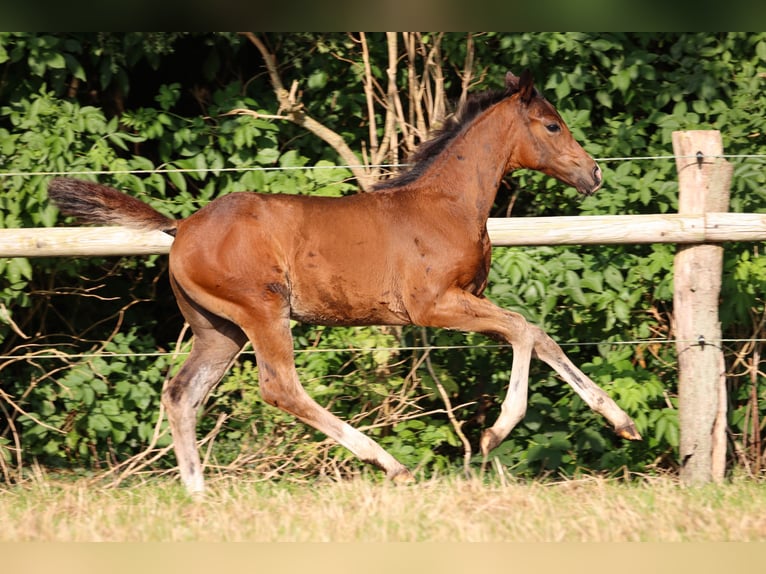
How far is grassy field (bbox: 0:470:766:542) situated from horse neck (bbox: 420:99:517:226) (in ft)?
4.94

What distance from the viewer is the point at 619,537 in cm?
382

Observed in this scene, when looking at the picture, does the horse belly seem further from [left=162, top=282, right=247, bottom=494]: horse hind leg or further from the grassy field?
the grassy field

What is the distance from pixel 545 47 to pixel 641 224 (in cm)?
189

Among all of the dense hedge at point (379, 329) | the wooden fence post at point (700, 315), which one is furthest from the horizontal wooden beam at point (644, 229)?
the dense hedge at point (379, 329)

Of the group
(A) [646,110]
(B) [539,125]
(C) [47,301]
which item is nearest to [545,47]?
(A) [646,110]

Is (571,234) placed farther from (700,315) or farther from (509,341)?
(700,315)

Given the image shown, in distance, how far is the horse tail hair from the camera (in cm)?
477

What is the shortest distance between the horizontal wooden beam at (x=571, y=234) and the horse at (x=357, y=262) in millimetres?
262

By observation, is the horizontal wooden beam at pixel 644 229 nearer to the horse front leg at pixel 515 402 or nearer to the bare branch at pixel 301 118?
the horse front leg at pixel 515 402

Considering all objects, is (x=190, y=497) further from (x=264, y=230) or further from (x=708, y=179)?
(x=708, y=179)

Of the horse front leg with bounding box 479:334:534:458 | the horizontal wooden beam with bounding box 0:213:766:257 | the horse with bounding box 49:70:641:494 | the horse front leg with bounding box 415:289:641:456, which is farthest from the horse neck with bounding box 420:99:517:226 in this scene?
the horse front leg with bounding box 479:334:534:458

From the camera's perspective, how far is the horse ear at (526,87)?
4.92 metres

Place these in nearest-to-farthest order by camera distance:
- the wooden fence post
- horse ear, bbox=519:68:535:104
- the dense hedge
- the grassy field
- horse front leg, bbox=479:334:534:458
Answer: the grassy field
horse front leg, bbox=479:334:534:458
horse ear, bbox=519:68:535:104
the wooden fence post
the dense hedge

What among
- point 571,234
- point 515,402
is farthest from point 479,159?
point 515,402
